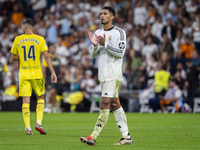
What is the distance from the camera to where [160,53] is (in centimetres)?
1903

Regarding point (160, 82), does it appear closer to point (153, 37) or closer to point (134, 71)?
point (134, 71)

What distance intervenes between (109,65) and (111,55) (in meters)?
0.17

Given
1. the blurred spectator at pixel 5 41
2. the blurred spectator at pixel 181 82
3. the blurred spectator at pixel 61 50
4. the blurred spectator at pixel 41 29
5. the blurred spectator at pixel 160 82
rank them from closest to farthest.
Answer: the blurred spectator at pixel 181 82 → the blurred spectator at pixel 160 82 → the blurred spectator at pixel 61 50 → the blurred spectator at pixel 41 29 → the blurred spectator at pixel 5 41

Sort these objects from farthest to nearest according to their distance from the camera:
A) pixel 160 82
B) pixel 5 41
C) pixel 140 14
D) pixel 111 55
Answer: pixel 5 41, pixel 140 14, pixel 160 82, pixel 111 55

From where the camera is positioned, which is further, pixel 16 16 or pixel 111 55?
pixel 16 16

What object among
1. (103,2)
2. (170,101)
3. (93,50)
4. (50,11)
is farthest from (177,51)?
(93,50)

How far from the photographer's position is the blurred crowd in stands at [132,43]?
1850cm

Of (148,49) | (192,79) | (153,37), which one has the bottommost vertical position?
(192,79)

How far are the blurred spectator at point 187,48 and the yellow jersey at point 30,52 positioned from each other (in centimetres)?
1078

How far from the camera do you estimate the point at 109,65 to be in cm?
722

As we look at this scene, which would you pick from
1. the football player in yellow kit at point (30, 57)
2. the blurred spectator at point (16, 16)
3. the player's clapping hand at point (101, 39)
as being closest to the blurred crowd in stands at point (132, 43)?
the blurred spectator at point (16, 16)

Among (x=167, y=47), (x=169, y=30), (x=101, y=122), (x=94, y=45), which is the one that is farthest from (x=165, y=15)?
(x=101, y=122)

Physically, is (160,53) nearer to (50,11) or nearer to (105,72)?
A: (50,11)

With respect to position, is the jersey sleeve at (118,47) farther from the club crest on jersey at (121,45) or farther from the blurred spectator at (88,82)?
the blurred spectator at (88,82)
